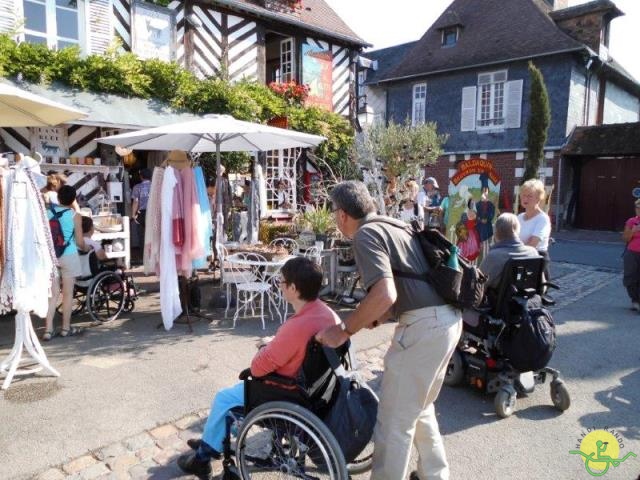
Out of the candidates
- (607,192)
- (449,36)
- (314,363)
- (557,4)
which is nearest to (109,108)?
(314,363)

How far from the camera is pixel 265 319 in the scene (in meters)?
5.78

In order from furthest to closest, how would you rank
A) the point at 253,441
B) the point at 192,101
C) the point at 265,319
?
the point at 192,101 < the point at 265,319 < the point at 253,441

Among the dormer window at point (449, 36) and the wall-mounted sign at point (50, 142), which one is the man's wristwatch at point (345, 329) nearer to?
the wall-mounted sign at point (50, 142)

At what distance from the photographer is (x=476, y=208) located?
A: 6.99 metres

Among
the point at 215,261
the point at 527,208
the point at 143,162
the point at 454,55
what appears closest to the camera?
the point at 527,208

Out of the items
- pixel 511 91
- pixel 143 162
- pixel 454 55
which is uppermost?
pixel 454 55

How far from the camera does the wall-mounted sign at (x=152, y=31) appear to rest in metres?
9.73

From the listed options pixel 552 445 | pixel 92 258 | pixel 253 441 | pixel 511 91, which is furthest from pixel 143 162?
pixel 511 91

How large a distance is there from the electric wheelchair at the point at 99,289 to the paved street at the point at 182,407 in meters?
0.27

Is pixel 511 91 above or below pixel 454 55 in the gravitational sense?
below

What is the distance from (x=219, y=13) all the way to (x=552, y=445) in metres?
11.2

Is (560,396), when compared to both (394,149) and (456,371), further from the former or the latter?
(394,149)

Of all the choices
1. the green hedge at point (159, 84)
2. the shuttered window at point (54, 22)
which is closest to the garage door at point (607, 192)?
the green hedge at point (159, 84)

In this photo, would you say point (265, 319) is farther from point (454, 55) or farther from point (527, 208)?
point (454, 55)
